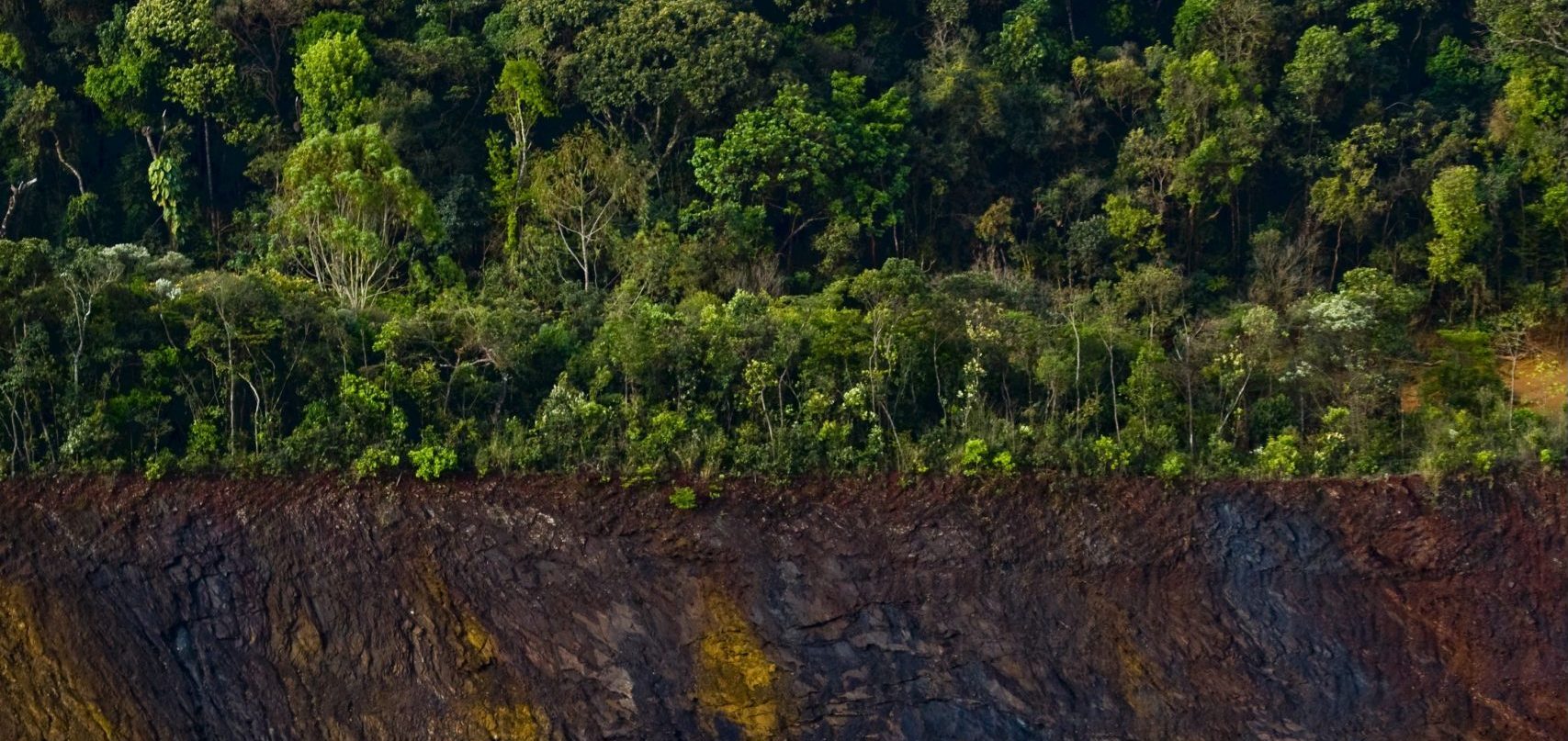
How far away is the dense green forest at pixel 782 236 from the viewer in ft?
63.2

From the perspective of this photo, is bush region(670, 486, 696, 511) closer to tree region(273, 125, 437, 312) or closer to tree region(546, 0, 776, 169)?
tree region(273, 125, 437, 312)

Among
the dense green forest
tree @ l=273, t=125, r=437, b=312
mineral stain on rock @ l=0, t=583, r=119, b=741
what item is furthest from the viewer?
tree @ l=273, t=125, r=437, b=312

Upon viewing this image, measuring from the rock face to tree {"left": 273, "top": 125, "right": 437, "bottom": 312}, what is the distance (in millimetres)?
3862

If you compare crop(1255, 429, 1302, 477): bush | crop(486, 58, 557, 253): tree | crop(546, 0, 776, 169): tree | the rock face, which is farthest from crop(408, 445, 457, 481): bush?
crop(1255, 429, 1302, 477): bush

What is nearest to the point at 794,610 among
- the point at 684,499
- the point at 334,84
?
the point at 684,499

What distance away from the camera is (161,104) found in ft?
80.3

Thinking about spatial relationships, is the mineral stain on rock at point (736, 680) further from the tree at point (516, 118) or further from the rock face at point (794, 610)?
the tree at point (516, 118)

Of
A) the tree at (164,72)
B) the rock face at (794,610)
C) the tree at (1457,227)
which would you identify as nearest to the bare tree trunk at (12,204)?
the tree at (164,72)

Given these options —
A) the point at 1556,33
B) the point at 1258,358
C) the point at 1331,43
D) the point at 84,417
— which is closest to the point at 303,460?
the point at 84,417

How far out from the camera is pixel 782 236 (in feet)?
79.6

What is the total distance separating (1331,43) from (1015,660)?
10482 mm

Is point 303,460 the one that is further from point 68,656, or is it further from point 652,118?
point 652,118

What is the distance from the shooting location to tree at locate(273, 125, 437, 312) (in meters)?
21.8

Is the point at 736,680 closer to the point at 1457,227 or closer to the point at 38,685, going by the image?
the point at 38,685
